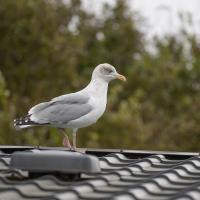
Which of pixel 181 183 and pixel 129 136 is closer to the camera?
pixel 181 183

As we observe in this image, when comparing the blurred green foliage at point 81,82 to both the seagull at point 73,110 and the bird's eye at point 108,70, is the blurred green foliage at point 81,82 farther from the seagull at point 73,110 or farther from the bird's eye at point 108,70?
the seagull at point 73,110

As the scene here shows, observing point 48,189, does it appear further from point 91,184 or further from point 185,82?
point 185,82

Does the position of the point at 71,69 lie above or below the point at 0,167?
above

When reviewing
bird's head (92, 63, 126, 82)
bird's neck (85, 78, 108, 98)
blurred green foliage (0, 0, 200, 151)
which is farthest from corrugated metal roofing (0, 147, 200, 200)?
blurred green foliage (0, 0, 200, 151)

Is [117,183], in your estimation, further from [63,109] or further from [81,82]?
[81,82]

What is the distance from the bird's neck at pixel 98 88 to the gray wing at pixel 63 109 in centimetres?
13

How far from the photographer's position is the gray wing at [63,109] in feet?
30.3

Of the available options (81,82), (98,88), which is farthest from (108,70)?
(81,82)

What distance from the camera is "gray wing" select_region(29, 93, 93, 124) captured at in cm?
924

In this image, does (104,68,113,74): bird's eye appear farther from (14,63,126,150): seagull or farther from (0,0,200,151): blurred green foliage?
(0,0,200,151): blurred green foliage

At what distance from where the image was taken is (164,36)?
31578mm

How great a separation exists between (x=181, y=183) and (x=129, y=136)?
16.2m

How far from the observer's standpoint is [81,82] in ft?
82.0

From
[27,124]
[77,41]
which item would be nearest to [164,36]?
[77,41]
